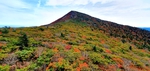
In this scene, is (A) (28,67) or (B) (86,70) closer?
(A) (28,67)

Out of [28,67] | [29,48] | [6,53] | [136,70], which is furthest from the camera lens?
[136,70]

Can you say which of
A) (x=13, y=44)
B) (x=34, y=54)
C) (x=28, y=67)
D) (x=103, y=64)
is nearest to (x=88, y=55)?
(x=103, y=64)

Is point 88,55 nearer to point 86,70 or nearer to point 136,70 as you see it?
point 86,70

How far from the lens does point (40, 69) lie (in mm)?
14938

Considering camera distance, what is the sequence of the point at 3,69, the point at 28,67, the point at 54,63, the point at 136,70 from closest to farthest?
1. the point at 3,69
2. the point at 28,67
3. the point at 54,63
4. the point at 136,70

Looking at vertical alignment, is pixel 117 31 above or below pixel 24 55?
above

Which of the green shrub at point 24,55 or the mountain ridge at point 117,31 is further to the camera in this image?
the mountain ridge at point 117,31

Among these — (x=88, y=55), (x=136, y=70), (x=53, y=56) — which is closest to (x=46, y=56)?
(x=53, y=56)

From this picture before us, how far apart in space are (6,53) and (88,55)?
10707mm

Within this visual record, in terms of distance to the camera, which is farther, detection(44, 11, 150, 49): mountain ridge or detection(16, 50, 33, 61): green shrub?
detection(44, 11, 150, 49): mountain ridge

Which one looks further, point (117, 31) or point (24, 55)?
point (117, 31)

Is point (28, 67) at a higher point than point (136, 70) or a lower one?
higher

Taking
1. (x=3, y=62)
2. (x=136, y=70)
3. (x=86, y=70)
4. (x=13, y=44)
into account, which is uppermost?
(x=13, y=44)

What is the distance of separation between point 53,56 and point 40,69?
304 centimetres
